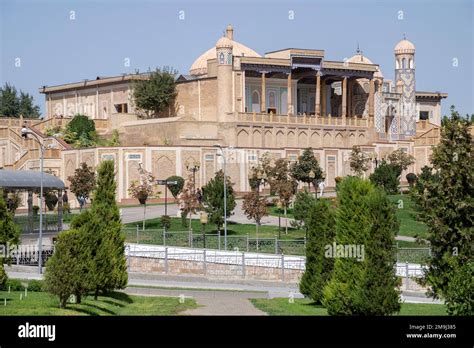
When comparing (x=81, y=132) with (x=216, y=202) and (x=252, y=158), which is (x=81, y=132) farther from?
(x=216, y=202)

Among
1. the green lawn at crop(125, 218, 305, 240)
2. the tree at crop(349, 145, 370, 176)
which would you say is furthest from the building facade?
the green lawn at crop(125, 218, 305, 240)

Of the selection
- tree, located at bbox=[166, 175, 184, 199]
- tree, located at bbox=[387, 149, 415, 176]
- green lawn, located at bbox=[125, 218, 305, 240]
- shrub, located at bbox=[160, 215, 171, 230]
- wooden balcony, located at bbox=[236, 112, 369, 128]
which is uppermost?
wooden balcony, located at bbox=[236, 112, 369, 128]

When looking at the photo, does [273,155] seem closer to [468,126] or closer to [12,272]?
[12,272]

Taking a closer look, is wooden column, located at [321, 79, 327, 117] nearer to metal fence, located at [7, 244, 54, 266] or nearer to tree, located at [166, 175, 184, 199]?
tree, located at [166, 175, 184, 199]

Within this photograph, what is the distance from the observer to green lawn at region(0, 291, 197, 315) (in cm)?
2314

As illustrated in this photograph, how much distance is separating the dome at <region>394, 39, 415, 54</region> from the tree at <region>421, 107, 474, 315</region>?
169ft

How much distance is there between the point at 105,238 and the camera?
27688 millimetres

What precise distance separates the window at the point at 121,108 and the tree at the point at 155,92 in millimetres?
2205

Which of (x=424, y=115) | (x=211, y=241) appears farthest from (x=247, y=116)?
(x=424, y=115)

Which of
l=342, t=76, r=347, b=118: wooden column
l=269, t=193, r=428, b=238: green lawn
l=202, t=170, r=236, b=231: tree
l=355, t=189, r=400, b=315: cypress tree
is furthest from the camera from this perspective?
l=342, t=76, r=347, b=118: wooden column

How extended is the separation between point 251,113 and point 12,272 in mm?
30759

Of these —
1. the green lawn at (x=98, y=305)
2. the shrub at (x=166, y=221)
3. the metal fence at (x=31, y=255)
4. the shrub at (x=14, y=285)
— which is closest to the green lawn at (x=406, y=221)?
the shrub at (x=166, y=221)

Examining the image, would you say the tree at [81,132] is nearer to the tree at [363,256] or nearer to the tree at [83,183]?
the tree at [83,183]

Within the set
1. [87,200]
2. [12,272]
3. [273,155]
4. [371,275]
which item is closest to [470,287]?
[371,275]
